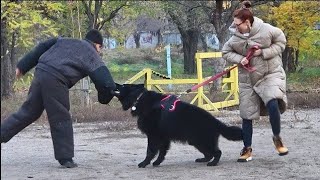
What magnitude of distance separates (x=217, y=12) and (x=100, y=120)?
11.0 meters

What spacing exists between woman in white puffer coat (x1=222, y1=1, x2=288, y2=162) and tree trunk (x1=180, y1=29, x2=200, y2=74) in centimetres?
3568

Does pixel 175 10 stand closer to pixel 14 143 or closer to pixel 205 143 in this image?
pixel 14 143

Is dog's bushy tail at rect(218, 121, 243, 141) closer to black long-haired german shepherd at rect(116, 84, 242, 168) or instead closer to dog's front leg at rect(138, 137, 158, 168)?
black long-haired german shepherd at rect(116, 84, 242, 168)

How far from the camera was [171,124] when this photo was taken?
24.9 feet

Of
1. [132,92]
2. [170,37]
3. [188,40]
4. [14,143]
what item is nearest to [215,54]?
[14,143]

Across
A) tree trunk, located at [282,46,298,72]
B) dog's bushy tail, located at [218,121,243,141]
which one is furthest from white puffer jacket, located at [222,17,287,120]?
tree trunk, located at [282,46,298,72]

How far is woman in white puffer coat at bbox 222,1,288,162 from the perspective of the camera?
295 inches

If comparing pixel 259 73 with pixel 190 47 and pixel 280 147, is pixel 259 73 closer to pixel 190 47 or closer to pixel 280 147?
pixel 280 147

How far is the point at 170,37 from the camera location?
69812 mm

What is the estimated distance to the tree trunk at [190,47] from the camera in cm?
4409

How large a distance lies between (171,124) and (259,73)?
46.0 inches

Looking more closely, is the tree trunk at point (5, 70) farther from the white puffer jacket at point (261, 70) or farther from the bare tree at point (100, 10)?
the white puffer jacket at point (261, 70)

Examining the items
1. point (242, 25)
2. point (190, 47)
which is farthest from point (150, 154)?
point (190, 47)

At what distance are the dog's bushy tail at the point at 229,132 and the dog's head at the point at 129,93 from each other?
101 cm
